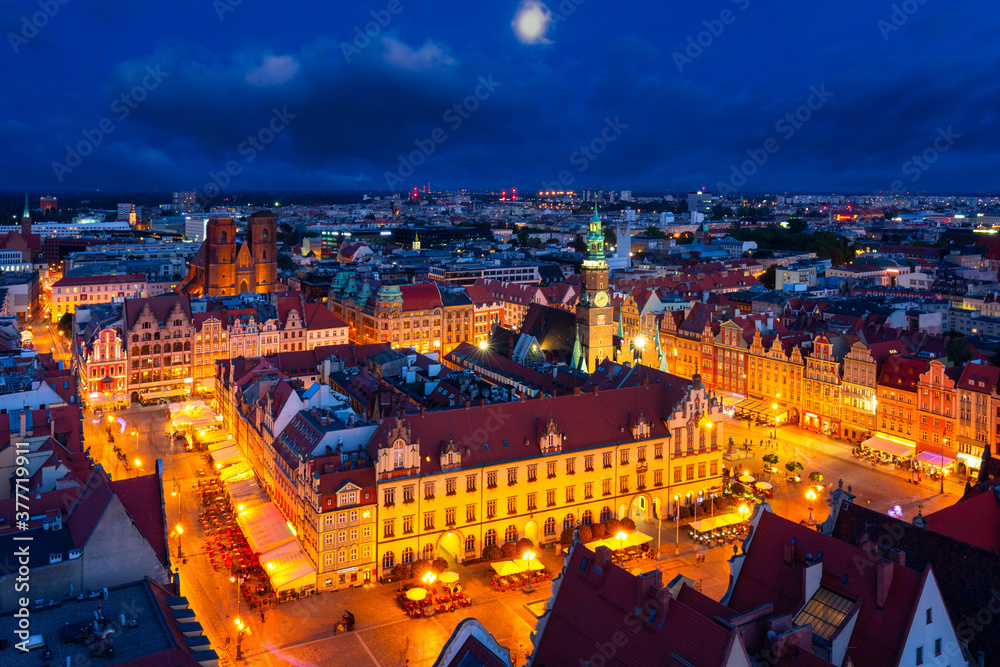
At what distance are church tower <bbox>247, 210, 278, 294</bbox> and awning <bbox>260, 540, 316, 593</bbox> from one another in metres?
98.8

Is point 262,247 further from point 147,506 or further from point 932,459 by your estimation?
point 932,459

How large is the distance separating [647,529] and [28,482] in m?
40.2

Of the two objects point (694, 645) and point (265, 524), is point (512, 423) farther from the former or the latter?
point (694, 645)

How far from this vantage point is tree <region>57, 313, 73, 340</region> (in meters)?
129

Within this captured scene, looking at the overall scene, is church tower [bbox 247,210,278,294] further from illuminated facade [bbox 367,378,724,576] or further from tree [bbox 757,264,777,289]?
tree [bbox 757,264,777,289]

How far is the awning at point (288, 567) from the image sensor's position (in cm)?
4712

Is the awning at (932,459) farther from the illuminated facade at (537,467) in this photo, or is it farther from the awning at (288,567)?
the awning at (288,567)

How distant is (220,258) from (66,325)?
26639 millimetres

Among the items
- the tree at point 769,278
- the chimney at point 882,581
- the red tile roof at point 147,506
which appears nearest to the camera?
the chimney at point 882,581

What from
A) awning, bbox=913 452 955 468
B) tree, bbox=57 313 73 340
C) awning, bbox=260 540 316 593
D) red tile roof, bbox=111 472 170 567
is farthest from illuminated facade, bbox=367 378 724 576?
tree, bbox=57 313 73 340

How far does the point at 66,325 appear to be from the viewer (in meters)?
129

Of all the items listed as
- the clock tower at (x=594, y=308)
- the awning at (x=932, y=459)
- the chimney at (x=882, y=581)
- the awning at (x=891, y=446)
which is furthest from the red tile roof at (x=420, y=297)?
the chimney at (x=882, y=581)

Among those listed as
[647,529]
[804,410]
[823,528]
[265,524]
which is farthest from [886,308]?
[265,524]

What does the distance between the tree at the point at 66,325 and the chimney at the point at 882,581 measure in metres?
129
